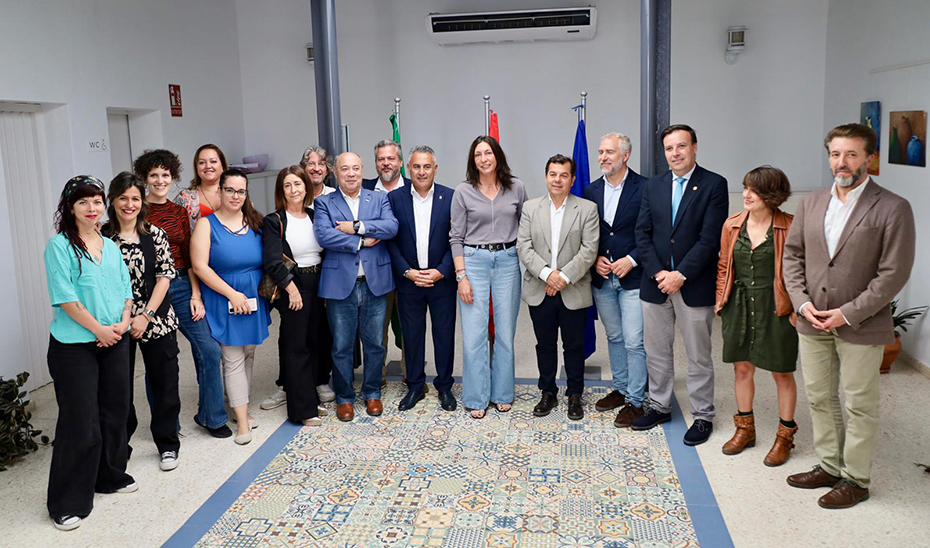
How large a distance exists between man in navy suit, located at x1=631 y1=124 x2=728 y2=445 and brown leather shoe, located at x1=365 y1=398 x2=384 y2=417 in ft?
5.66

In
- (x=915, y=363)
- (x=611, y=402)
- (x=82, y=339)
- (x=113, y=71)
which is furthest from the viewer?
(x=113, y=71)

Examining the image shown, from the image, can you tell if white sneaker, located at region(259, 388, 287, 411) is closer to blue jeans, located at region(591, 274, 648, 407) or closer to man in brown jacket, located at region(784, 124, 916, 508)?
blue jeans, located at region(591, 274, 648, 407)

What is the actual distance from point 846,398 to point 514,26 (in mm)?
5322

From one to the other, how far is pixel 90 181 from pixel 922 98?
5.24m

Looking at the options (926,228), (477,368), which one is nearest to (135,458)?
(477,368)

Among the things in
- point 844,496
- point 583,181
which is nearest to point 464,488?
point 844,496

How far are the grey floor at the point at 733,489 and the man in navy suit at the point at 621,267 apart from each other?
445 mm

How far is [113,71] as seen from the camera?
633 centimetres

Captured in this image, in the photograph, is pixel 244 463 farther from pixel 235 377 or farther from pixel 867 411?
pixel 867 411

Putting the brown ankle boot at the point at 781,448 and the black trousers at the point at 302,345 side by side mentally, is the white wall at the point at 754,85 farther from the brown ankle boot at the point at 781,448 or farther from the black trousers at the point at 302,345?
the black trousers at the point at 302,345

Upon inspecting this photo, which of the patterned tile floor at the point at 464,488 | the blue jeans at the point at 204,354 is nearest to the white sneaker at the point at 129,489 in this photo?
the patterned tile floor at the point at 464,488

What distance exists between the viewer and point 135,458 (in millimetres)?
4266

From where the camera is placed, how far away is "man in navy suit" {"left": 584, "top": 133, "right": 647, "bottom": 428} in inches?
174

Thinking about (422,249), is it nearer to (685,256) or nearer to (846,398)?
(685,256)
